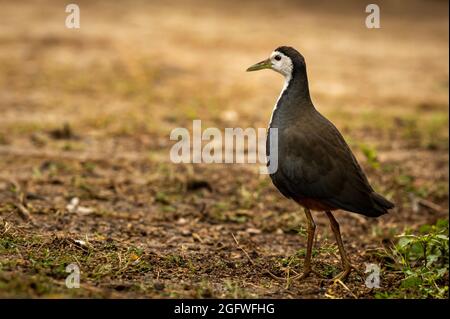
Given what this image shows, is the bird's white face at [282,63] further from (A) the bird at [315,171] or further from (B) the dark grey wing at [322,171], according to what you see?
(B) the dark grey wing at [322,171]

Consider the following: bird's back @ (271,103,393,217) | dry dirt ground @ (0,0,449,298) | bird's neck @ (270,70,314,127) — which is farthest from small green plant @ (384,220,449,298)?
bird's neck @ (270,70,314,127)

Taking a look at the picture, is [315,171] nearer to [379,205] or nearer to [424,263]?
[379,205]

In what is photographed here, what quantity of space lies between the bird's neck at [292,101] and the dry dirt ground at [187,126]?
952 mm

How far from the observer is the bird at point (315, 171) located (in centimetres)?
492

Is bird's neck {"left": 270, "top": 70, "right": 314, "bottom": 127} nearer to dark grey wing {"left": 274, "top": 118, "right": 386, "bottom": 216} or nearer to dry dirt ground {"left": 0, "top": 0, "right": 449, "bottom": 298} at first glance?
dark grey wing {"left": 274, "top": 118, "right": 386, "bottom": 216}

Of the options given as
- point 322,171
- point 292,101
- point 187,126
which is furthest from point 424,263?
point 187,126

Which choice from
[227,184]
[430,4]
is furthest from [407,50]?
[227,184]

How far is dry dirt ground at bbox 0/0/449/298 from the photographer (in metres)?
5.12

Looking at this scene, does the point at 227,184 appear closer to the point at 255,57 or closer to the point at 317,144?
the point at 317,144

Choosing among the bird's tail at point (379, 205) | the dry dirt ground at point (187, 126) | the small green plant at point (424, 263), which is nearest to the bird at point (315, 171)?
the bird's tail at point (379, 205)

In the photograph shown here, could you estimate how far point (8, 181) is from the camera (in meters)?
7.52

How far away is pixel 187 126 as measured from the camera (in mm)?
9867

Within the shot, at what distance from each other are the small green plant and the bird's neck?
1.09 metres

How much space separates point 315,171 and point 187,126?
504cm
